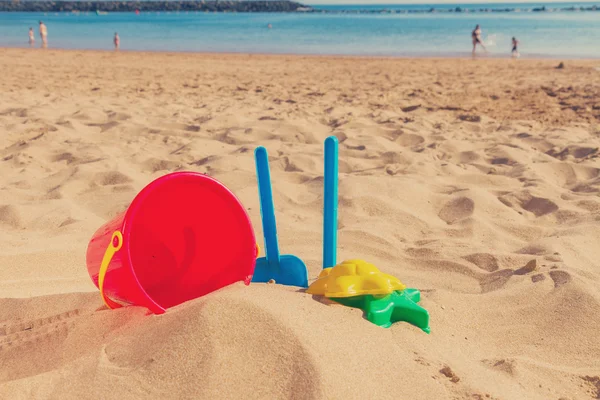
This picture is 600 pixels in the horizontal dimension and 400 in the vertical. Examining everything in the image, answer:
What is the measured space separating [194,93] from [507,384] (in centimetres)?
632

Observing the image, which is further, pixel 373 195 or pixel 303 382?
pixel 373 195

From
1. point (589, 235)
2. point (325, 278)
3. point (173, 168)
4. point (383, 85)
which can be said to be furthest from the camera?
point (383, 85)

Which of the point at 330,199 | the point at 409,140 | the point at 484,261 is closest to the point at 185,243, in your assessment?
the point at 330,199

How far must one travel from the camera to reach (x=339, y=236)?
113 inches

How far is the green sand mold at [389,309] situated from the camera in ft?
5.79

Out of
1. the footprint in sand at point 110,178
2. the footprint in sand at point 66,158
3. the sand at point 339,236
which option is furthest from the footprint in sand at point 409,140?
the footprint in sand at point 66,158

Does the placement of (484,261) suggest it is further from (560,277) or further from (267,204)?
(267,204)

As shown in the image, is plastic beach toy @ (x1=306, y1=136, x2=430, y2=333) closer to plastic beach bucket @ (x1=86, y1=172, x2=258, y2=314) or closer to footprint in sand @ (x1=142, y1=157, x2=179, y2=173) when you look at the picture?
plastic beach bucket @ (x1=86, y1=172, x2=258, y2=314)

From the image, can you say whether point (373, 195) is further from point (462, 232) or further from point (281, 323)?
point (281, 323)

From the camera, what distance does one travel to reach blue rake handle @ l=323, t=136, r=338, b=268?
76.9 inches

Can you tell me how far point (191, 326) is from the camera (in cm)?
158

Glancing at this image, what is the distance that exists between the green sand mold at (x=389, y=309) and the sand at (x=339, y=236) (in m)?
0.04

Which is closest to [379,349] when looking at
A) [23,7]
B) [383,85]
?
[383,85]

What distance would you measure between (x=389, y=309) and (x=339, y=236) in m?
1.09
